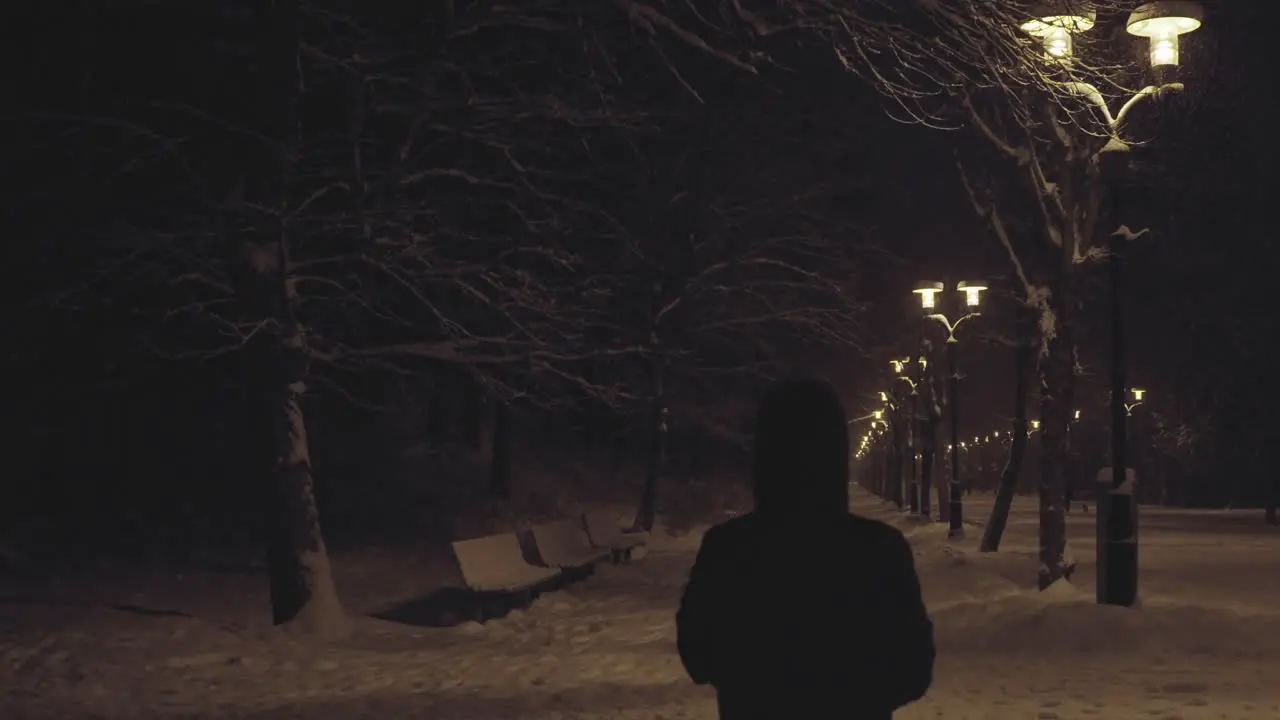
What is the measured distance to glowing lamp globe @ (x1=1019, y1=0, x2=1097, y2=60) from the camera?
857cm

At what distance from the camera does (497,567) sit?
14.9 m

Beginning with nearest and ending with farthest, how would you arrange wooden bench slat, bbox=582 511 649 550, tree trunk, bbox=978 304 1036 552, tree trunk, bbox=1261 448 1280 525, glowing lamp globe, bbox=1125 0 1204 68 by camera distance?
glowing lamp globe, bbox=1125 0 1204 68 < tree trunk, bbox=978 304 1036 552 < wooden bench slat, bbox=582 511 649 550 < tree trunk, bbox=1261 448 1280 525

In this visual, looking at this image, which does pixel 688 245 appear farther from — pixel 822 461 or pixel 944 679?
pixel 822 461

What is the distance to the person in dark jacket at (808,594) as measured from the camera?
11.5 feet

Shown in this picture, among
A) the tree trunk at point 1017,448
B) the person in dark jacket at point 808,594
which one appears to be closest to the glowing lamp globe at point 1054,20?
the person in dark jacket at point 808,594

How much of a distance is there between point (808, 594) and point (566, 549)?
15117mm

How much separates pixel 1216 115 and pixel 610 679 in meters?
23.3

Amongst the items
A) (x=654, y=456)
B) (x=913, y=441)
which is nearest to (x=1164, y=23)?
(x=654, y=456)

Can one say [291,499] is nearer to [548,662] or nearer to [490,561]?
[548,662]

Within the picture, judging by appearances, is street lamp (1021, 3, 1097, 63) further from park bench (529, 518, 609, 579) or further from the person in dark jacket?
park bench (529, 518, 609, 579)

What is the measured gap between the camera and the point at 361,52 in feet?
38.4

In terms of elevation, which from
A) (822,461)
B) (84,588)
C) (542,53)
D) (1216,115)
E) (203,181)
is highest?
(1216,115)

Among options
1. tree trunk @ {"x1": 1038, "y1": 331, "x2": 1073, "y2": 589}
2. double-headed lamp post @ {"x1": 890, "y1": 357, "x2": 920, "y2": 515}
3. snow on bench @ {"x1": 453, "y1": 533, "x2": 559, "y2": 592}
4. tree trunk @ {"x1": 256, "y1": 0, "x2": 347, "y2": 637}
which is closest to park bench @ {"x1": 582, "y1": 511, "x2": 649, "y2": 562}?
snow on bench @ {"x1": 453, "y1": 533, "x2": 559, "y2": 592}

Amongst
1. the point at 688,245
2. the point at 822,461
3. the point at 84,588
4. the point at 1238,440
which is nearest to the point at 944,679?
the point at 822,461
